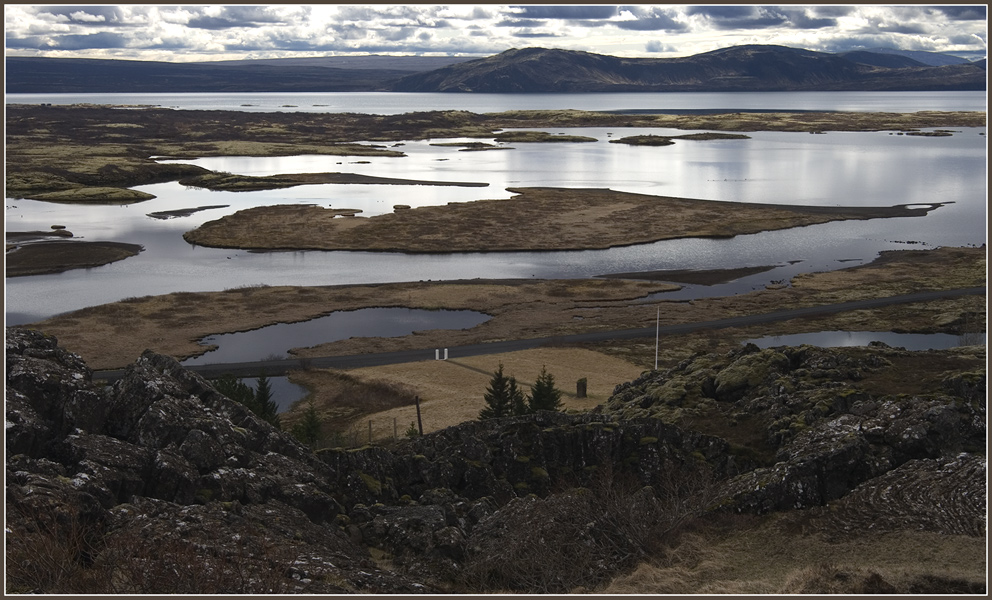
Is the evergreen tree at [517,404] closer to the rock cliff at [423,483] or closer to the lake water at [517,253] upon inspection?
the rock cliff at [423,483]

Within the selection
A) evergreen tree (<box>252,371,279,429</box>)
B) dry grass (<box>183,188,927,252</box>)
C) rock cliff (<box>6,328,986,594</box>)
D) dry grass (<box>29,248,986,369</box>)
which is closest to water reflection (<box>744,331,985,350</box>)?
dry grass (<box>29,248,986,369</box>)

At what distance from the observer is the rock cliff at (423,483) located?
18.3 metres

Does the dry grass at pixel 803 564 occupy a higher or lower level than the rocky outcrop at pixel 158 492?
lower

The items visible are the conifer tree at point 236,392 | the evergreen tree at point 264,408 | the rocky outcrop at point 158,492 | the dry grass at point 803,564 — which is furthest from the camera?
the conifer tree at point 236,392

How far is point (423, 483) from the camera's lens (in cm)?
2858

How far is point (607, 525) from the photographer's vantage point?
23188mm

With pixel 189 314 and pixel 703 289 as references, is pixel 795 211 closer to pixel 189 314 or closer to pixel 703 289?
pixel 703 289

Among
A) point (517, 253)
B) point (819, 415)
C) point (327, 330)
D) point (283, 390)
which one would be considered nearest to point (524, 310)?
point (327, 330)

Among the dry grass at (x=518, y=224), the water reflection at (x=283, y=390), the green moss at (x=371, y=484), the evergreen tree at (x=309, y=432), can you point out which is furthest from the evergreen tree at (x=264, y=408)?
the dry grass at (x=518, y=224)

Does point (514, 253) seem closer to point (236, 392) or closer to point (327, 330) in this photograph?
point (327, 330)

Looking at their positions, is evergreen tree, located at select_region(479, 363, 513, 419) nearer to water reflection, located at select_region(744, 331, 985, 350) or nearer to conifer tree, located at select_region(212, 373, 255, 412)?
conifer tree, located at select_region(212, 373, 255, 412)

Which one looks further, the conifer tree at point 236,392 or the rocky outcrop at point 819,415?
the conifer tree at point 236,392

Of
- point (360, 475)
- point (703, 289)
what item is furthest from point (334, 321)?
point (360, 475)

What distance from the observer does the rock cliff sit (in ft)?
60.0
